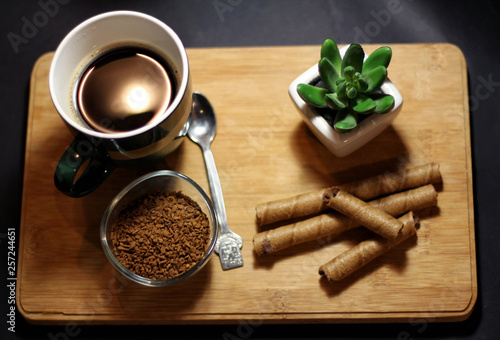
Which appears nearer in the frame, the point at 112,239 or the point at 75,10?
the point at 112,239

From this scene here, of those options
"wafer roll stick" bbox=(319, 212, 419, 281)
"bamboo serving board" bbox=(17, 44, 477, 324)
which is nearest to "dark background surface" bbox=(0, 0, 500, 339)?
"bamboo serving board" bbox=(17, 44, 477, 324)

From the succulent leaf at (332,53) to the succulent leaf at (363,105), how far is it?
0.10 metres

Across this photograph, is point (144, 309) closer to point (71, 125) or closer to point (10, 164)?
point (71, 125)

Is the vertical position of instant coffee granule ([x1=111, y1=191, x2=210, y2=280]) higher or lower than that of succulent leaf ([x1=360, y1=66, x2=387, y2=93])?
lower

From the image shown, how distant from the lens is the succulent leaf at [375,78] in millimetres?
1213

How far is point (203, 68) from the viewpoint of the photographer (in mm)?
1480

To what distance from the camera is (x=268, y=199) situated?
1429 mm

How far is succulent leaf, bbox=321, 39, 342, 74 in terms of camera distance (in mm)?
1254

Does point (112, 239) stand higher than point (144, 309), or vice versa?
point (112, 239)

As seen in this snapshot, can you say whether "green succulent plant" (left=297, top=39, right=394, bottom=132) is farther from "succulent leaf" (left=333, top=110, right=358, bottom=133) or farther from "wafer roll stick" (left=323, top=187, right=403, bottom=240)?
"wafer roll stick" (left=323, top=187, right=403, bottom=240)

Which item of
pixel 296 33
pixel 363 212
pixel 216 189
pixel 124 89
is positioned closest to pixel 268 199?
pixel 216 189

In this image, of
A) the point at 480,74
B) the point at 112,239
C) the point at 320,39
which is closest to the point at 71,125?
the point at 112,239

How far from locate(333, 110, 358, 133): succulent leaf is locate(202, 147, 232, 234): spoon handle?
0.36 m

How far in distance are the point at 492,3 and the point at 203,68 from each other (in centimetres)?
99
